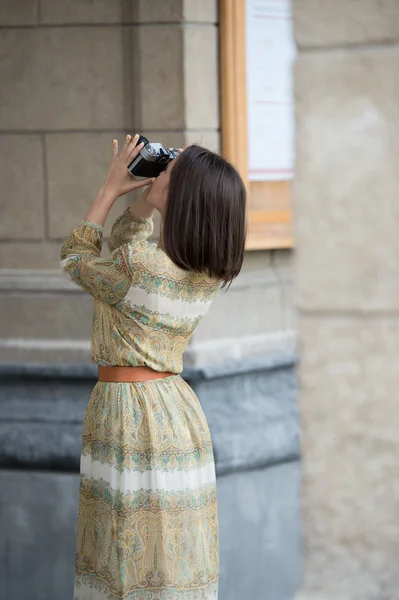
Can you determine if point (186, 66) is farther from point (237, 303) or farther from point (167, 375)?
point (167, 375)

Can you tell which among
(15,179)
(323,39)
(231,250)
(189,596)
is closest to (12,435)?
(15,179)

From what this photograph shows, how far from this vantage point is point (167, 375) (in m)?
3.11

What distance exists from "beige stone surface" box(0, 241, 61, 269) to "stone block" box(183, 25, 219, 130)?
73 centimetres

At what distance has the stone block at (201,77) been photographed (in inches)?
155

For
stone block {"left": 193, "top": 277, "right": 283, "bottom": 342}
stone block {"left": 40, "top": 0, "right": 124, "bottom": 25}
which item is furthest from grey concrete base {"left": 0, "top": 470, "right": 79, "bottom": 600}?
stone block {"left": 40, "top": 0, "right": 124, "bottom": 25}

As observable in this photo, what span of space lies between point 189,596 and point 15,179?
1.87m

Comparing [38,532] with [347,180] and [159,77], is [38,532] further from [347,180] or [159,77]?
[347,180]

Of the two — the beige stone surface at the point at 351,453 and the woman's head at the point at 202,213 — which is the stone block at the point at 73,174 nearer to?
the woman's head at the point at 202,213

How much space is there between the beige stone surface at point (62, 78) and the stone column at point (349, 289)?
2.67 metres

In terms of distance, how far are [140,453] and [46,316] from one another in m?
1.27

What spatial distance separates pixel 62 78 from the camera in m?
4.08

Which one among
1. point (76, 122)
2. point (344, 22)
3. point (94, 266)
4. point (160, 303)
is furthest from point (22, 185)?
point (344, 22)

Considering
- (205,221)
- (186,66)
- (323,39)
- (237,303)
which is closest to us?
(323,39)

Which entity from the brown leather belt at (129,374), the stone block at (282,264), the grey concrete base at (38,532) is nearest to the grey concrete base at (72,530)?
the grey concrete base at (38,532)
